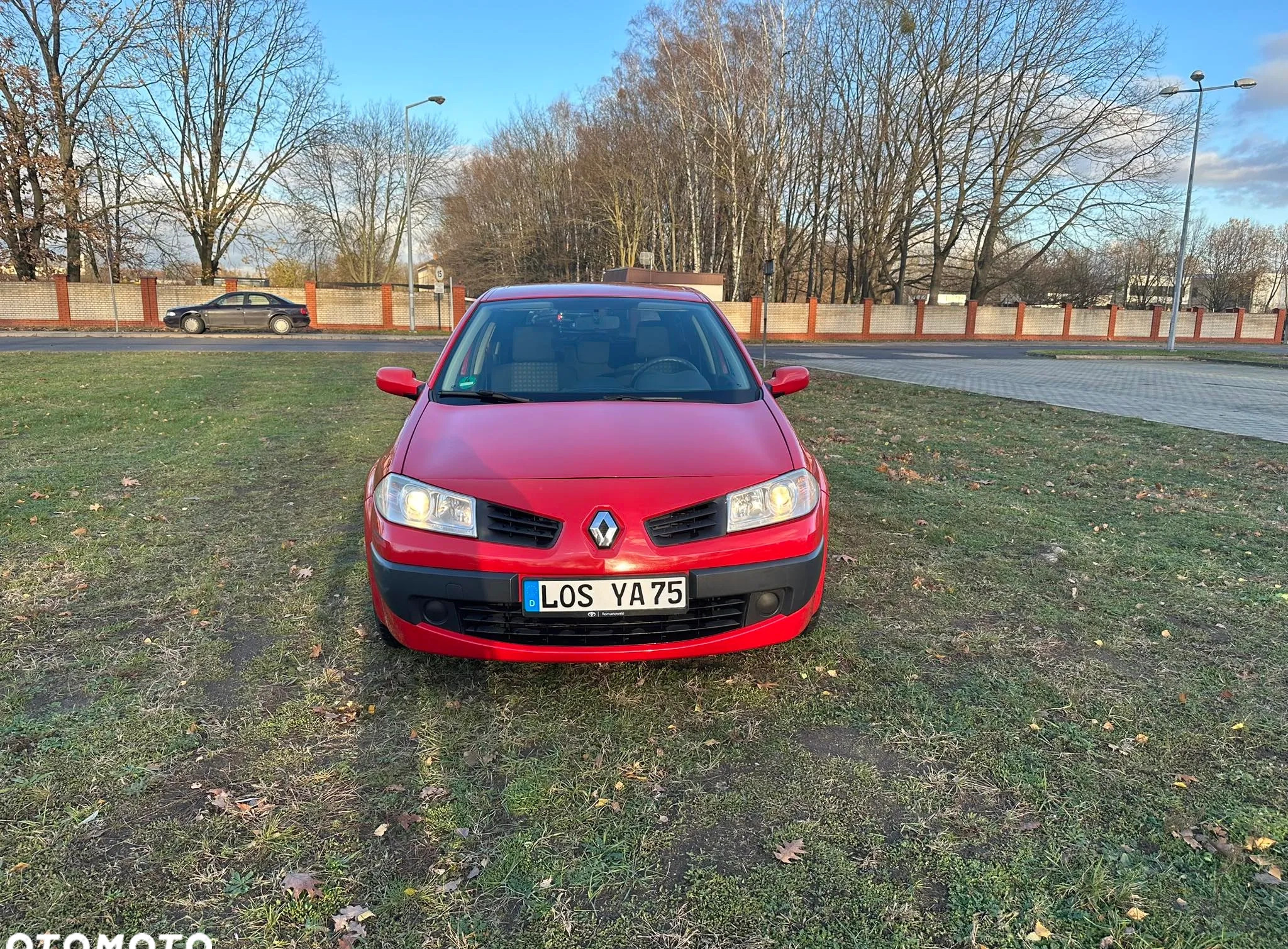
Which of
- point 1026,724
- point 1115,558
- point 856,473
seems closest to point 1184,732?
point 1026,724

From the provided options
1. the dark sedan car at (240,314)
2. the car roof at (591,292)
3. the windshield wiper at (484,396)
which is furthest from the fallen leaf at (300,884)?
the dark sedan car at (240,314)

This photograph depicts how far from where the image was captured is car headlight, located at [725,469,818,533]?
2707 mm

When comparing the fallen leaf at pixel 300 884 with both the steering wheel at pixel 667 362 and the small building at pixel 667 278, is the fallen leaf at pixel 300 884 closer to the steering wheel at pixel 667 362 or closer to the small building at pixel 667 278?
the steering wheel at pixel 667 362

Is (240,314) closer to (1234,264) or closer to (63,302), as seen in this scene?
(63,302)

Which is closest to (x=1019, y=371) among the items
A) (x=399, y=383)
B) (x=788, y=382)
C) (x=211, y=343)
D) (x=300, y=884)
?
(x=788, y=382)

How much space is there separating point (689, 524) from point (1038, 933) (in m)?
1.46

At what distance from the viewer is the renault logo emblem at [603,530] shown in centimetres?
256

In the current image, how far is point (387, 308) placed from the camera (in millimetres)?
35688

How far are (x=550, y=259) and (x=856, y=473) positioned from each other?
165 feet

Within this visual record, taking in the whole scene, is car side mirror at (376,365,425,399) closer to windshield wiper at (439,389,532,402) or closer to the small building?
windshield wiper at (439,389,532,402)

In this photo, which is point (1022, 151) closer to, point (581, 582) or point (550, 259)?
point (550, 259)

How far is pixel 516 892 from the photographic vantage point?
6.33 feet

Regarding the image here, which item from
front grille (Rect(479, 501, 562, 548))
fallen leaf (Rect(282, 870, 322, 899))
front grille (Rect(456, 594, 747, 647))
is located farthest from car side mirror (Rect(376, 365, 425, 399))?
fallen leaf (Rect(282, 870, 322, 899))

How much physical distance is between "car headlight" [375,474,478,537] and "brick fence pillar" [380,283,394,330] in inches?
1394
